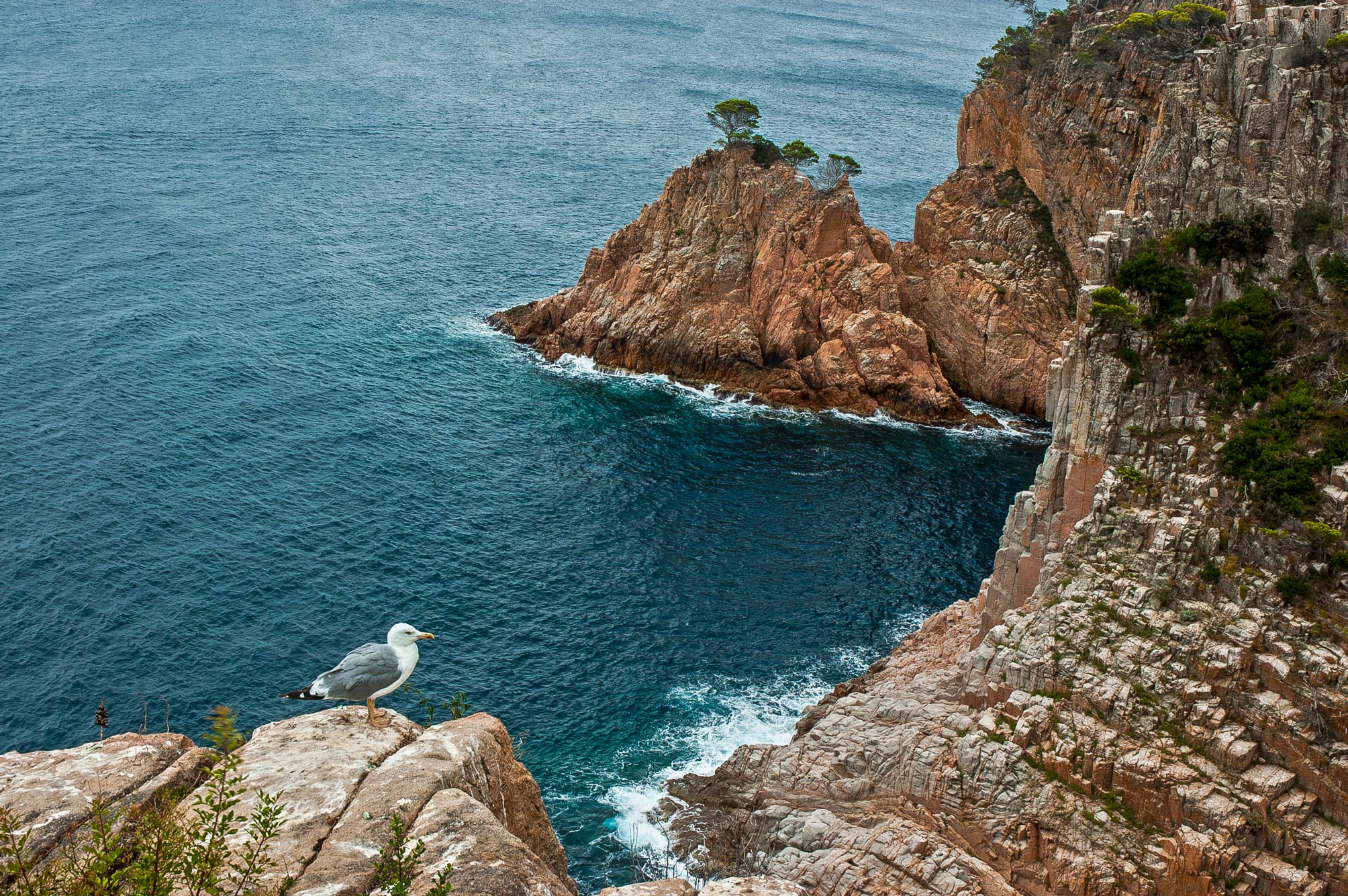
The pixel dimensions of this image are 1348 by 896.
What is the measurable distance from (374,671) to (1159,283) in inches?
1469

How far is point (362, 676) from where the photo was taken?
2992 cm

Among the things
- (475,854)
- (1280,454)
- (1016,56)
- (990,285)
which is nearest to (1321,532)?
(1280,454)

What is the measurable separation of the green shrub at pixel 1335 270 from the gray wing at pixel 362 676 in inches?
1566

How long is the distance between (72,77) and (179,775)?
7526 inches

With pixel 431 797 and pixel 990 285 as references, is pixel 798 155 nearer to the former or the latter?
pixel 990 285

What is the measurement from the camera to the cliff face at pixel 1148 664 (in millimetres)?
41469

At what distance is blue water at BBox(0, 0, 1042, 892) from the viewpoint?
64.2 metres

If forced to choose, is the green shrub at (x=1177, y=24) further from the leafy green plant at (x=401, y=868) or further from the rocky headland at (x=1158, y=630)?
the leafy green plant at (x=401, y=868)

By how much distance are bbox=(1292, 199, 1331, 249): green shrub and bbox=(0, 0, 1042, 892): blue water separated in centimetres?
3285


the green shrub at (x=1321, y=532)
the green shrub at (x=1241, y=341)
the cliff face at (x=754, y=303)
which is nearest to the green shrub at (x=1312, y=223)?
the green shrub at (x=1241, y=341)

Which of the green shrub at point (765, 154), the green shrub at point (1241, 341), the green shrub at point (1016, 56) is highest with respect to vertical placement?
the green shrub at point (1016, 56)

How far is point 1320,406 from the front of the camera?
4534 centimetres

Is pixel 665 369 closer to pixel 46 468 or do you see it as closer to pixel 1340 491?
pixel 46 468

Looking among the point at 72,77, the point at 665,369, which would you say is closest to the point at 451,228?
the point at 665,369
